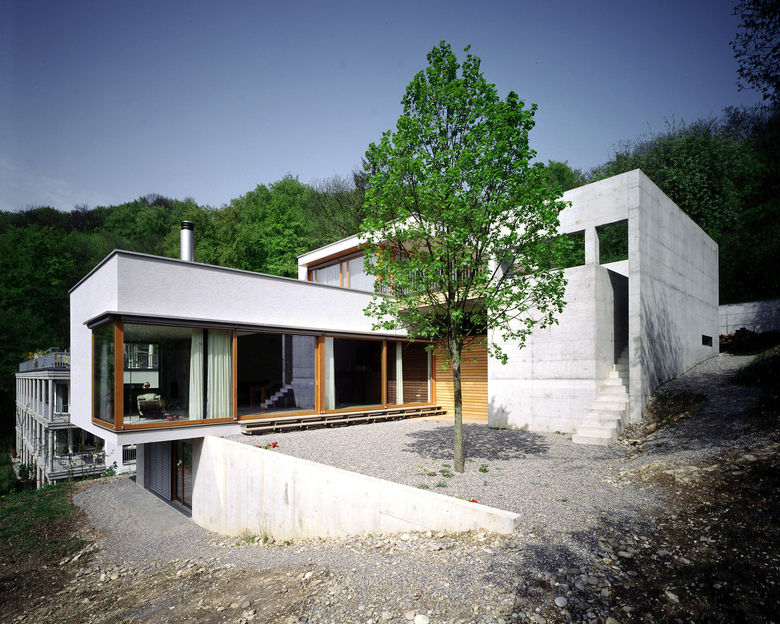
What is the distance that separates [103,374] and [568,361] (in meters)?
11.3

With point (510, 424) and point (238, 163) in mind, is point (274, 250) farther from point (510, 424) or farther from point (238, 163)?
point (510, 424)

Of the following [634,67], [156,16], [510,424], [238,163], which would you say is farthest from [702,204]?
[156,16]

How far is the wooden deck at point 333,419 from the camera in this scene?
11.2 m

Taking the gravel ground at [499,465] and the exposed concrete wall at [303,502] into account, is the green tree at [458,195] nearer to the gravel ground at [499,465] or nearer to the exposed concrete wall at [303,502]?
the gravel ground at [499,465]

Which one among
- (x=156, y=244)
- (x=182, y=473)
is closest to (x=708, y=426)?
(x=182, y=473)

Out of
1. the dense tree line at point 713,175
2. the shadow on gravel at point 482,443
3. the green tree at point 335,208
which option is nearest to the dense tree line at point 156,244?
the green tree at point 335,208

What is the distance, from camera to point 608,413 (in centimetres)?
1031

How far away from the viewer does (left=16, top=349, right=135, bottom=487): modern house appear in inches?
746

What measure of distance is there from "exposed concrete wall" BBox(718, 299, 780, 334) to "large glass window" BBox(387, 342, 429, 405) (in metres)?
11.5

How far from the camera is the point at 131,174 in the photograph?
74.1 ft

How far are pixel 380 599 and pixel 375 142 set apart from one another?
6.17 metres

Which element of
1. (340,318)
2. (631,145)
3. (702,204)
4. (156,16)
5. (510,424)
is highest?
(631,145)

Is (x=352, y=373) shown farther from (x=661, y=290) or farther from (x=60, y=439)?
(x=60, y=439)

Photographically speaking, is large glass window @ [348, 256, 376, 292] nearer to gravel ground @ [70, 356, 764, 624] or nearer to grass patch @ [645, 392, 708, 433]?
gravel ground @ [70, 356, 764, 624]
